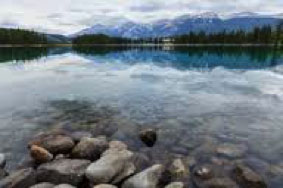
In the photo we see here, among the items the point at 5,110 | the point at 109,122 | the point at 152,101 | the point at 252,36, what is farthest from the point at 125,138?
the point at 252,36

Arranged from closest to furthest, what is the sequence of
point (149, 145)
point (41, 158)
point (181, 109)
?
point (41, 158)
point (149, 145)
point (181, 109)

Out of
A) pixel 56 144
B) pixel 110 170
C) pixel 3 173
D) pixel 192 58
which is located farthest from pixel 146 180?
pixel 192 58

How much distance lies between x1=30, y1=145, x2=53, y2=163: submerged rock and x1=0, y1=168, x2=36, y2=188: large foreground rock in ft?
6.37

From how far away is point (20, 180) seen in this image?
12.1 metres

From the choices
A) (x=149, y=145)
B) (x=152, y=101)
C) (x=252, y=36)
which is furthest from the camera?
(x=252, y=36)

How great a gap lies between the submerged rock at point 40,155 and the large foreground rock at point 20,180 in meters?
1.94

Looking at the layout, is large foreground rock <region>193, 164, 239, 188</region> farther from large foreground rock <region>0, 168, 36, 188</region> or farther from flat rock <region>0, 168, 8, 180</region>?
flat rock <region>0, 168, 8, 180</region>

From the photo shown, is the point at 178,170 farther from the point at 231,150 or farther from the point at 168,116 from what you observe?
the point at 168,116

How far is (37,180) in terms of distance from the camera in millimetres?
12641

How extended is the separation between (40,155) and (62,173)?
278 centimetres

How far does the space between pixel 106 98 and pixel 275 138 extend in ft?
54.4

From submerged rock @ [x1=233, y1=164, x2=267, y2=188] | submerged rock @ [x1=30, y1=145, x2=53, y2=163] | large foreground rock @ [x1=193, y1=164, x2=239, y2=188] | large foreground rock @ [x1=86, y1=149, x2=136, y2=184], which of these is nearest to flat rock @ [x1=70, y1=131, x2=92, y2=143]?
submerged rock @ [x1=30, y1=145, x2=53, y2=163]

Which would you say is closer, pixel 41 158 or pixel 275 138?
pixel 41 158

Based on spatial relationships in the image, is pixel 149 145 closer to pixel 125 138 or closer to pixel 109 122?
pixel 125 138
